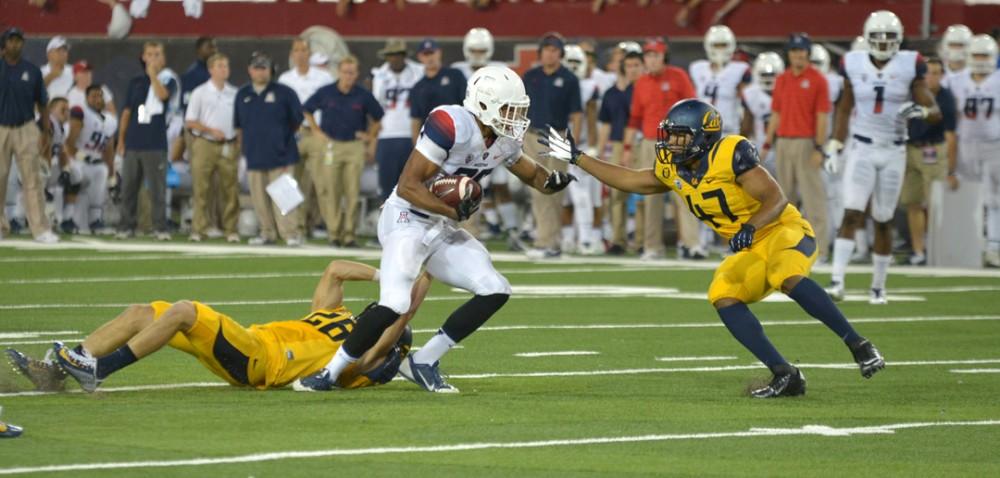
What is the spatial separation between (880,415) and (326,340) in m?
2.52

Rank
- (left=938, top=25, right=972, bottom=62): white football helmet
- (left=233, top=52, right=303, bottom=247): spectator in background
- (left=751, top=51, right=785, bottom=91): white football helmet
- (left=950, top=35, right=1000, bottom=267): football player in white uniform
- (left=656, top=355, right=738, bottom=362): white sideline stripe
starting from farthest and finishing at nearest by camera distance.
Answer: (left=751, top=51, right=785, bottom=91): white football helmet
(left=938, top=25, right=972, bottom=62): white football helmet
(left=233, top=52, right=303, bottom=247): spectator in background
(left=950, top=35, right=1000, bottom=267): football player in white uniform
(left=656, top=355, right=738, bottom=362): white sideline stripe

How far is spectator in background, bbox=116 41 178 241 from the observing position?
18938 millimetres

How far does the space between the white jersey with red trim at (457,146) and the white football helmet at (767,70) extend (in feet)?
34.3

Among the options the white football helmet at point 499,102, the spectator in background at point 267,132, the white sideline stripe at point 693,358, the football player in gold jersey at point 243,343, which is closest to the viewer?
the football player in gold jersey at point 243,343

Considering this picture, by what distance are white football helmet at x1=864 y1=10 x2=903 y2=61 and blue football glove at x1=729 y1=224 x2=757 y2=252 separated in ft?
17.4

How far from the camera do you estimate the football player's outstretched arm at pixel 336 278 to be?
8656mm

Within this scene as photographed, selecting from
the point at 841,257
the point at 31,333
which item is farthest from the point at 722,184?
the point at 841,257

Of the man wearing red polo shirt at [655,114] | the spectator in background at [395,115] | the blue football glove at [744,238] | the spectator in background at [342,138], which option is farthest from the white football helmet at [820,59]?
the blue football glove at [744,238]

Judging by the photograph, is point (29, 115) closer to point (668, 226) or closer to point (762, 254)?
point (668, 226)

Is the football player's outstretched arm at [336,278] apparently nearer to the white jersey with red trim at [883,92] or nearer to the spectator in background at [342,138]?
the white jersey with red trim at [883,92]

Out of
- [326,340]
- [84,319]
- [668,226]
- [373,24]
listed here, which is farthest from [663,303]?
[373,24]

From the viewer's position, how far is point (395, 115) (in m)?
18.4

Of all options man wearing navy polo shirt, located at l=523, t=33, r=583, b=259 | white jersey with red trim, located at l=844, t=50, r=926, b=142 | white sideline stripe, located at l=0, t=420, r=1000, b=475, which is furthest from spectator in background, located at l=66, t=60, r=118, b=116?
white sideline stripe, located at l=0, t=420, r=1000, b=475

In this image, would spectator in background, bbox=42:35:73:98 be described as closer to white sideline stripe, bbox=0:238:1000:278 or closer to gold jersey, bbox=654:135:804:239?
white sideline stripe, bbox=0:238:1000:278
